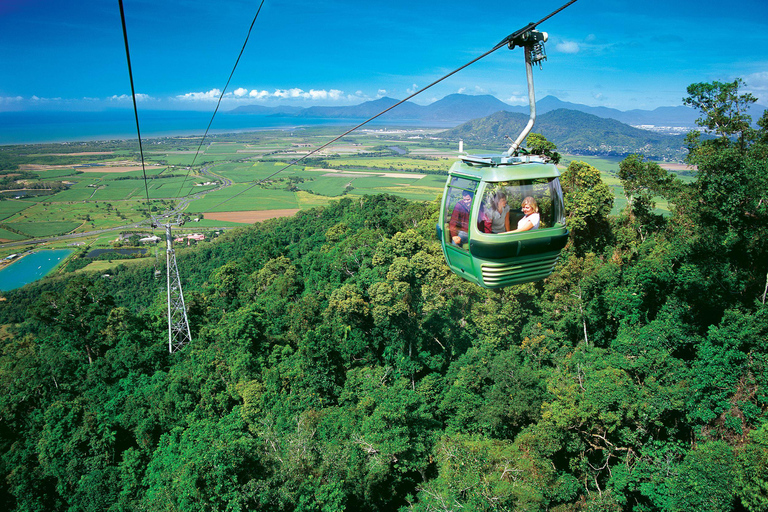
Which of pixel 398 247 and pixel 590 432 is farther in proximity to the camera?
pixel 398 247

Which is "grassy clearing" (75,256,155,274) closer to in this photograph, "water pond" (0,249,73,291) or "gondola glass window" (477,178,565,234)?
"water pond" (0,249,73,291)

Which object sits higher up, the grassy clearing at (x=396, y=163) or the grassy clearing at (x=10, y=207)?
the grassy clearing at (x=396, y=163)

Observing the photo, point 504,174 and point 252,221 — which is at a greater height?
point 504,174

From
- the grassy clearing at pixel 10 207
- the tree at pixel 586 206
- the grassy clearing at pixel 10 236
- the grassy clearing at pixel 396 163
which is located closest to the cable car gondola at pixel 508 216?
the tree at pixel 586 206

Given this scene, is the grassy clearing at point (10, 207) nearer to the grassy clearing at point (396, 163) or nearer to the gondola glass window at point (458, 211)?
the grassy clearing at point (396, 163)

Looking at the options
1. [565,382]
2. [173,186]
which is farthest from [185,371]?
[173,186]

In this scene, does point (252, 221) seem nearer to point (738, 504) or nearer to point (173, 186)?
point (173, 186)

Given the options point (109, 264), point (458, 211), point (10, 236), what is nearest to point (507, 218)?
point (458, 211)
